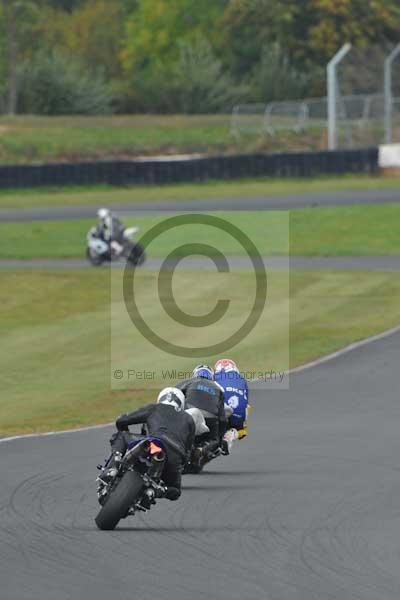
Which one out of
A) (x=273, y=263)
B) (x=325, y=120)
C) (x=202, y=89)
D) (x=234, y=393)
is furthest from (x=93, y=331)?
(x=202, y=89)

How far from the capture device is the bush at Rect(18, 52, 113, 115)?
67.1 m

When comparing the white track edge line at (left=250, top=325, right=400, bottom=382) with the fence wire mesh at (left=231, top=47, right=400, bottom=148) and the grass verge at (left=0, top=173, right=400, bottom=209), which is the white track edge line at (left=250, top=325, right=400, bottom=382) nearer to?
the grass verge at (left=0, top=173, right=400, bottom=209)

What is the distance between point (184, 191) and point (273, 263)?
1232cm

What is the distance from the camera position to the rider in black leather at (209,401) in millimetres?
11656

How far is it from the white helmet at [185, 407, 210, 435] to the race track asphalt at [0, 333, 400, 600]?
0.60 metres

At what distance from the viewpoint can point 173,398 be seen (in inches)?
434

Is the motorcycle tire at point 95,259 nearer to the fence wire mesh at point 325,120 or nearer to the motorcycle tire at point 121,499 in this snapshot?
the fence wire mesh at point 325,120

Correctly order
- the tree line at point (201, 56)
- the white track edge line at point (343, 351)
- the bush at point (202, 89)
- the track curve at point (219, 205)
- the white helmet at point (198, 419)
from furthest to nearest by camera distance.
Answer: the bush at point (202, 89)
the tree line at point (201, 56)
the track curve at point (219, 205)
the white track edge line at point (343, 351)
the white helmet at point (198, 419)

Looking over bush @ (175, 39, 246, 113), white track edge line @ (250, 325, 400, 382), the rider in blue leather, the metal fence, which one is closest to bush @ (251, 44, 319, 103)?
bush @ (175, 39, 246, 113)

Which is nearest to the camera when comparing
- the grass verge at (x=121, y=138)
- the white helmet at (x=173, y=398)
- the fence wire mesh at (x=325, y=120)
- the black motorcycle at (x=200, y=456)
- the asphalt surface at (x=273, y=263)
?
the white helmet at (x=173, y=398)

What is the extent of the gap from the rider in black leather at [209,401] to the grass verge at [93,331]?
4.56 m

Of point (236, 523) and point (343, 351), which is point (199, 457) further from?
point (343, 351)

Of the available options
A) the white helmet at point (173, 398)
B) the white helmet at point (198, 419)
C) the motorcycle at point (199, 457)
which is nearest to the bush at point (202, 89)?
the motorcycle at point (199, 457)

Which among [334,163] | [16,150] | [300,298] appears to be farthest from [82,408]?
[16,150]
